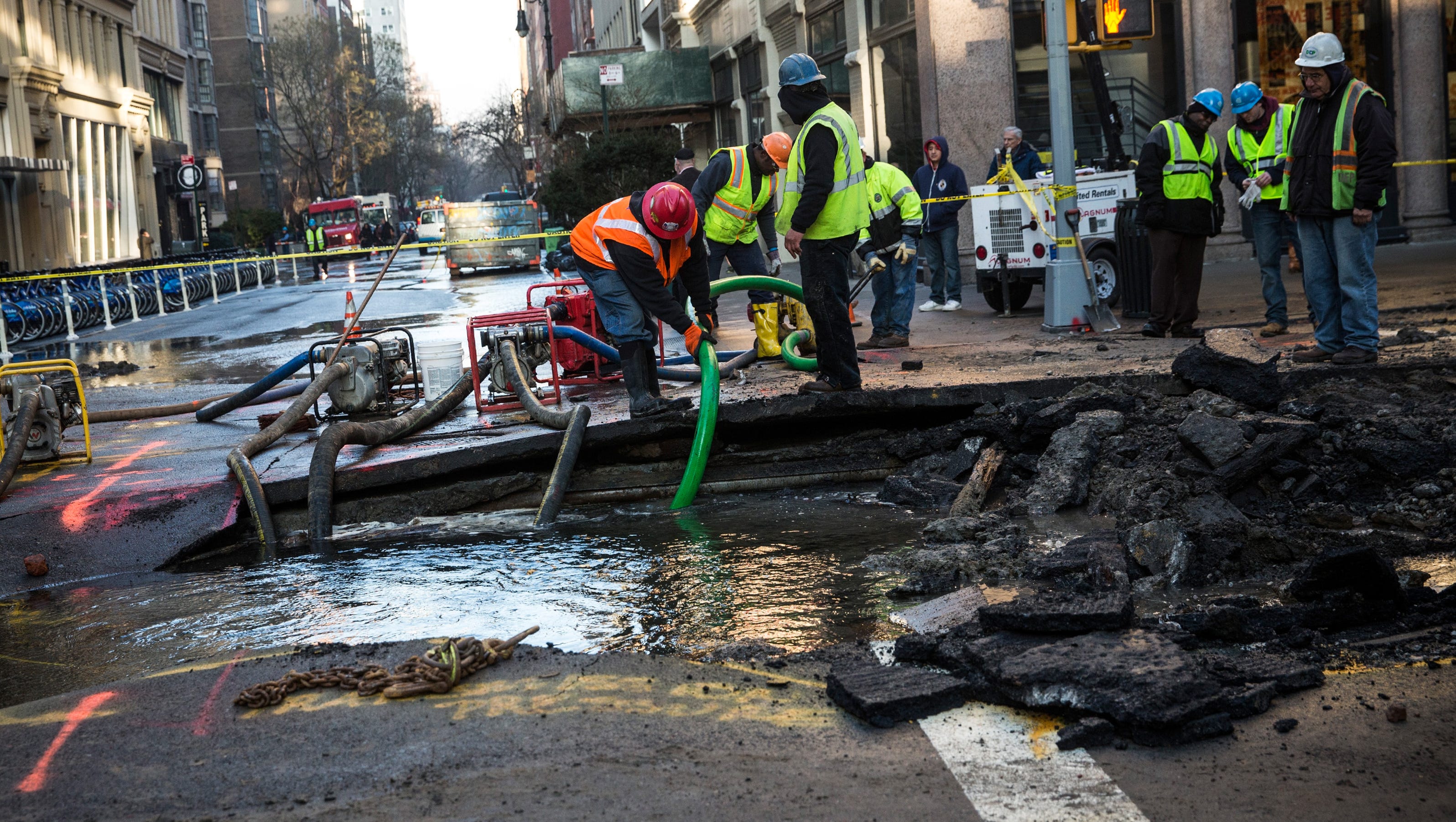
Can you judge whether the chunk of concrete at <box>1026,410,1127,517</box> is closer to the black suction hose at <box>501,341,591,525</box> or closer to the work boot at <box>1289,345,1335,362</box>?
the work boot at <box>1289,345,1335,362</box>

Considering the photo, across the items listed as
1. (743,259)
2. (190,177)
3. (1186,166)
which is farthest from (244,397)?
(190,177)

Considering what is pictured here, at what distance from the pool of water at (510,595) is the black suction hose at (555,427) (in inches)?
7.7

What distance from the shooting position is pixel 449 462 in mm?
7359

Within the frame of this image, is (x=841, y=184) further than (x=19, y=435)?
Yes

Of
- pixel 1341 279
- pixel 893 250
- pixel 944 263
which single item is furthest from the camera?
pixel 944 263

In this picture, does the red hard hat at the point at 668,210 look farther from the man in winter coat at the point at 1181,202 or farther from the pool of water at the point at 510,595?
the man in winter coat at the point at 1181,202

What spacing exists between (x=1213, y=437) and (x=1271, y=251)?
4.60m

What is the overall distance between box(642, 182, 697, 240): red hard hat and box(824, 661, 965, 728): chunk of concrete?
3.90 metres

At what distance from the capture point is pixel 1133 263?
37.9ft

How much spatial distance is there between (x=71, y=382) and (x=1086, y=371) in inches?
278

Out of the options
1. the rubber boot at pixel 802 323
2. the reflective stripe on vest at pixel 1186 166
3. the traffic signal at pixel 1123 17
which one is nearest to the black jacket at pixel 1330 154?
the reflective stripe on vest at pixel 1186 166

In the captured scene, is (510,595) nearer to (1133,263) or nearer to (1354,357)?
(1354,357)

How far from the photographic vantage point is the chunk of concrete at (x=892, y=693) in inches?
145

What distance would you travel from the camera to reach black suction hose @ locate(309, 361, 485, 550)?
6836mm
